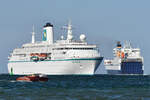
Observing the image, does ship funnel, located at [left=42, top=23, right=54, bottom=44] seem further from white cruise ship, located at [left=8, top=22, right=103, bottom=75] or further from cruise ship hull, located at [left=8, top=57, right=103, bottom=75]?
cruise ship hull, located at [left=8, top=57, right=103, bottom=75]

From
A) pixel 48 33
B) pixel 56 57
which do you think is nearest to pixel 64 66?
pixel 56 57

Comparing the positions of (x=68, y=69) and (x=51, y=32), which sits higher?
(x=51, y=32)

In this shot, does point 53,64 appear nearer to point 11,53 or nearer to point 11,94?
point 11,53

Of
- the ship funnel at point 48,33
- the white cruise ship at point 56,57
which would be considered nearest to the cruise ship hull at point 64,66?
the white cruise ship at point 56,57

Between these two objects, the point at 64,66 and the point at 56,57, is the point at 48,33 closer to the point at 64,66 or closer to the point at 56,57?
the point at 56,57

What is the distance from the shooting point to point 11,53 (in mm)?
189000

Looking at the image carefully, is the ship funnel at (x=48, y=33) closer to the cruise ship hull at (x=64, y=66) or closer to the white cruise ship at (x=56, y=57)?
the white cruise ship at (x=56, y=57)

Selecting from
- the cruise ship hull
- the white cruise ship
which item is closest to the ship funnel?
the white cruise ship

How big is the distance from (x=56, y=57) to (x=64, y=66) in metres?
4.49

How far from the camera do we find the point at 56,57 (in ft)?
526

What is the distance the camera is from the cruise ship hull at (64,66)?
15350cm

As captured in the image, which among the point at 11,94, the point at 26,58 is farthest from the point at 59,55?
the point at 11,94

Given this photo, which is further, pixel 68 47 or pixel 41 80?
pixel 68 47

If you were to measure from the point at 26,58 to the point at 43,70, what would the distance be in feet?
32.6
